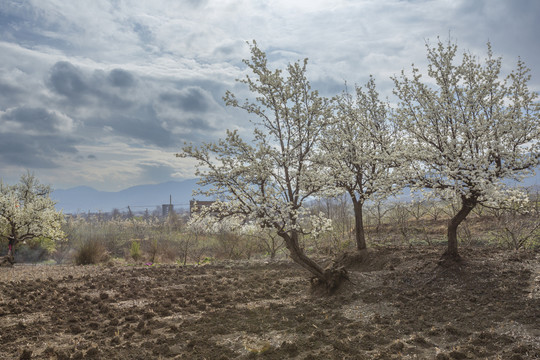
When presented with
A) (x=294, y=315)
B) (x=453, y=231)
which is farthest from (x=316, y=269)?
(x=453, y=231)

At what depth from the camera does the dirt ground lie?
4656 millimetres

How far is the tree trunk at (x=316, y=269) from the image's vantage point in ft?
25.0

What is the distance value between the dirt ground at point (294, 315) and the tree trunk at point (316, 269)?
9.9 inches

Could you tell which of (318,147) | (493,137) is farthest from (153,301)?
(493,137)

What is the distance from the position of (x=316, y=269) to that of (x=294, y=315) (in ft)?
5.62

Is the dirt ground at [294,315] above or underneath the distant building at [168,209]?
underneath

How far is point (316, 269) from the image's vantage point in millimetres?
7844

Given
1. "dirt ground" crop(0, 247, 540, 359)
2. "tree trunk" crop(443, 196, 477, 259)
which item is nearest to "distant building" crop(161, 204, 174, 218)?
"dirt ground" crop(0, 247, 540, 359)

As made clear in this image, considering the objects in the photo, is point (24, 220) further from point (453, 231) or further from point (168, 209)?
point (168, 209)

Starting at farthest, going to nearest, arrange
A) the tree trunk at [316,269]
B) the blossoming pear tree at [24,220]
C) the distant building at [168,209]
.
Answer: the distant building at [168,209], the blossoming pear tree at [24,220], the tree trunk at [316,269]

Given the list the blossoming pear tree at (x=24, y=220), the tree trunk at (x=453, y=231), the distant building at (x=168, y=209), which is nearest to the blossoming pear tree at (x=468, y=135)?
→ the tree trunk at (x=453, y=231)

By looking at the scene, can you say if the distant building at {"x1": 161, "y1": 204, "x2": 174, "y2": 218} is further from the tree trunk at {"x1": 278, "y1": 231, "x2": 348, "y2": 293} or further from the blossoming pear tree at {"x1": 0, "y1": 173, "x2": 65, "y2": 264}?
the tree trunk at {"x1": 278, "y1": 231, "x2": 348, "y2": 293}

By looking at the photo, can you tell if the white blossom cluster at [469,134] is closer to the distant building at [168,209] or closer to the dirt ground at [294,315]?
the dirt ground at [294,315]

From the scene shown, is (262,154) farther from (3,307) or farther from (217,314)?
(3,307)
